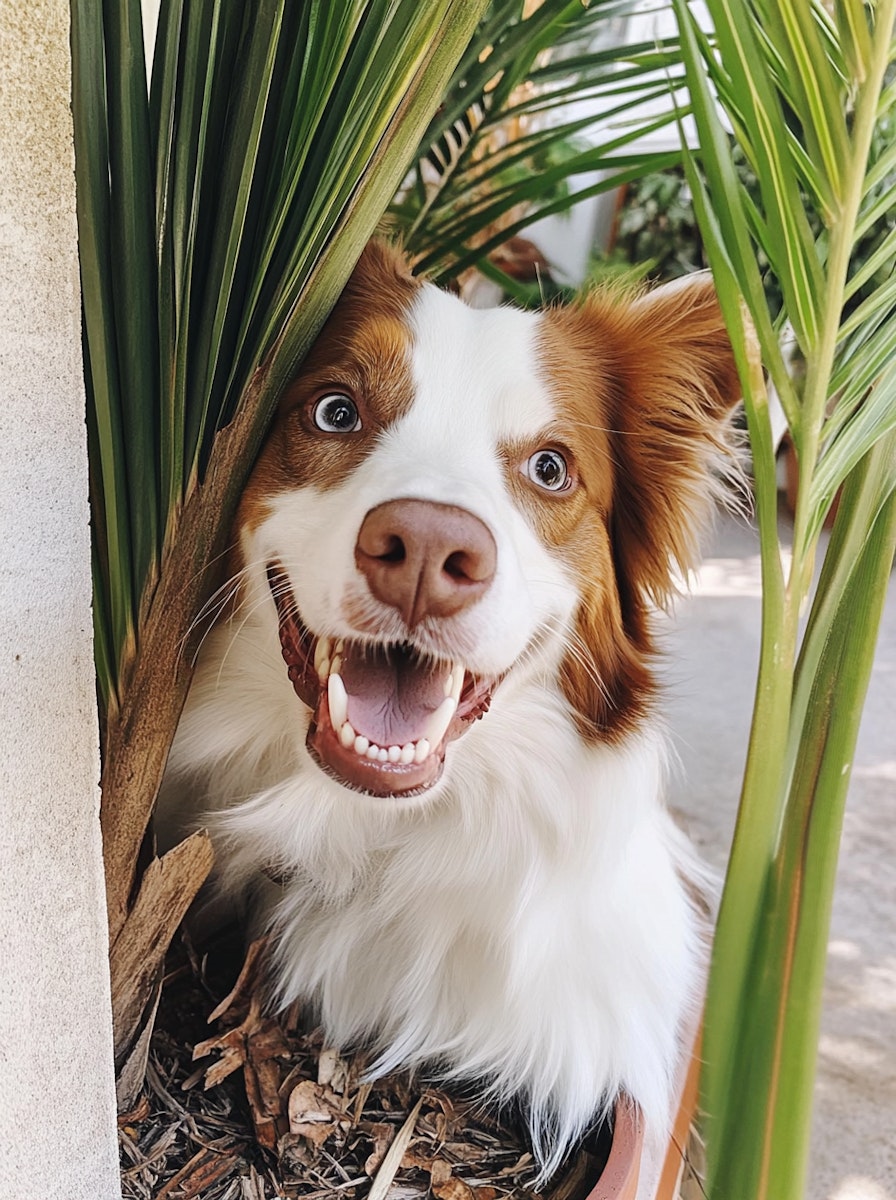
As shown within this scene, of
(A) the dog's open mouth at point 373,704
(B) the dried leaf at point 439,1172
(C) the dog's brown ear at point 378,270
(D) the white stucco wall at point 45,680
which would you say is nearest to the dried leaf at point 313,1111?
(B) the dried leaf at point 439,1172

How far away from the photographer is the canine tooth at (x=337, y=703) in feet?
3.33

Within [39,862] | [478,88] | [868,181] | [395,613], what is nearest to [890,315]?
[868,181]

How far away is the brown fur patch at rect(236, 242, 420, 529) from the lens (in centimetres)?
109

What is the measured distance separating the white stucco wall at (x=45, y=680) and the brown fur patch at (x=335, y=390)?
1.19ft

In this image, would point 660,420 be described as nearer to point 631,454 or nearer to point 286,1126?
point 631,454

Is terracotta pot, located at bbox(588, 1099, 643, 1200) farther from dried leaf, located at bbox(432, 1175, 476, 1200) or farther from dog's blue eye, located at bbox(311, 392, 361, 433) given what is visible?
dog's blue eye, located at bbox(311, 392, 361, 433)

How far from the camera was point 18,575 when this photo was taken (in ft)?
2.29

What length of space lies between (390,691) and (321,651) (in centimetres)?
8

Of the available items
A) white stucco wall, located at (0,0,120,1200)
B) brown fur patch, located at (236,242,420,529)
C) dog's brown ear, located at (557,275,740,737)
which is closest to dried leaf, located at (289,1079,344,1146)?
white stucco wall, located at (0,0,120,1200)

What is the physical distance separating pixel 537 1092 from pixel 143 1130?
43 centimetres

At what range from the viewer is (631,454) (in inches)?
51.5

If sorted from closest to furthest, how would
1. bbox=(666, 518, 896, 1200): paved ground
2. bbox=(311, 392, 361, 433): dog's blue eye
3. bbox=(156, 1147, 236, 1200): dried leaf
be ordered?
bbox=(156, 1147, 236, 1200): dried leaf < bbox=(311, 392, 361, 433): dog's blue eye < bbox=(666, 518, 896, 1200): paved ground

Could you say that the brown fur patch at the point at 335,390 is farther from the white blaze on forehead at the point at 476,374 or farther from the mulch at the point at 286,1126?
the mulch at the point at 286,1126

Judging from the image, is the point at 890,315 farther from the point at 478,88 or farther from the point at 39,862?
the point at 478,88
